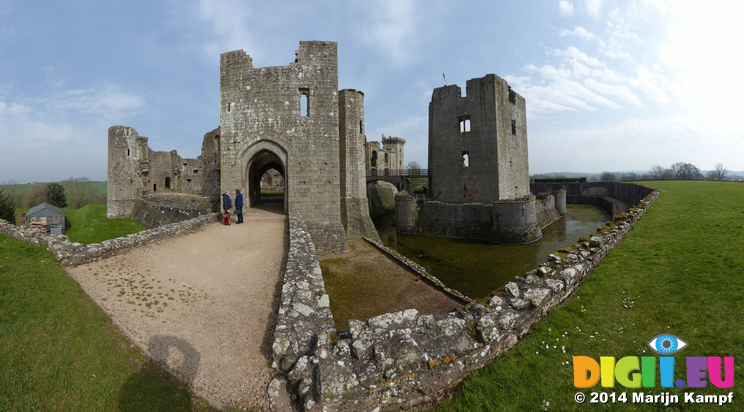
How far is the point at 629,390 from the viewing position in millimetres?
3045

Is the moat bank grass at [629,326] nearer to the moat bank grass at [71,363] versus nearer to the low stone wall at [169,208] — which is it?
the moat bank grass at [71,363]

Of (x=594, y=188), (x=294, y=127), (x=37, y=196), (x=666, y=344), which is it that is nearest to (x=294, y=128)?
(x=294, y=127)

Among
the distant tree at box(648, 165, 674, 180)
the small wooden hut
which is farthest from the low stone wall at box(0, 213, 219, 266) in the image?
the distant tree at box(648, 165, 674, 180)

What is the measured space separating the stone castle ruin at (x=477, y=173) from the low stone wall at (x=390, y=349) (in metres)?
15.5

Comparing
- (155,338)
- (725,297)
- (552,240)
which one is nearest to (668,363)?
(725,297)

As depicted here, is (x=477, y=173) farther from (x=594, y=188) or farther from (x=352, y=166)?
(x=594, y=188)

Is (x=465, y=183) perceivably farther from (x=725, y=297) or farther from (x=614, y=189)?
(x=614, y=189)

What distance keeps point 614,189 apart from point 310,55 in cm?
4392

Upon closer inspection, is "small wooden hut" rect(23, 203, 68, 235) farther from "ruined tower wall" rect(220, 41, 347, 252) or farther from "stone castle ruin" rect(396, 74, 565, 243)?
"stone castle ruin" rect(396, 74, 565, 243)

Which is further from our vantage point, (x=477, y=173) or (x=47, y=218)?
(x=477, y=173)

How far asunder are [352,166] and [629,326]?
1425 centimetres

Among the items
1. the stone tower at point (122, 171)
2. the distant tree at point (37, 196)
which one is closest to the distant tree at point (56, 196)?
the distant tree at point (37, 196)

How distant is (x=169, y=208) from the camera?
2034 cm

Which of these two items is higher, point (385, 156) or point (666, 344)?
point (385, 156)
